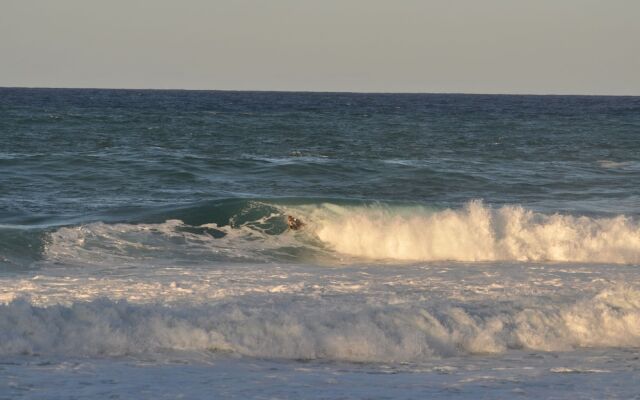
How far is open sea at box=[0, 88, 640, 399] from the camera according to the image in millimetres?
8156

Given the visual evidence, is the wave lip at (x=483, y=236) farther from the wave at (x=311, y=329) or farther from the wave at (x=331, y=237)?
the wave at (x=311, y=329)

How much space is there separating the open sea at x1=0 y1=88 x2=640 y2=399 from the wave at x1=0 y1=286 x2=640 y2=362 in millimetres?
23

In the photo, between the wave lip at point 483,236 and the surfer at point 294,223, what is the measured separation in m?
0.28

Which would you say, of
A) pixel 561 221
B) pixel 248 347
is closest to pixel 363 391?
pixel 248 347

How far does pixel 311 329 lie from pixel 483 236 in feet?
22.9

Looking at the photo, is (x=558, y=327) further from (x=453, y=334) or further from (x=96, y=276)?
(x=96, y=276)

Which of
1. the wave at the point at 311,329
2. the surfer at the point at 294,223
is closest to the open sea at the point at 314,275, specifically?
the wave at the point at 311,329

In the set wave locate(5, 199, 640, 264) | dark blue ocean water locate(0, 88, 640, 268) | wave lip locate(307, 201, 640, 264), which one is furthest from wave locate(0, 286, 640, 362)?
dark blue ocean water locate(0, 88, 640, 268)

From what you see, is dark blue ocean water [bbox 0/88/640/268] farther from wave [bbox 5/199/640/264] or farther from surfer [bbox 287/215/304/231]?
surfer [bbox 287/215/304/231]

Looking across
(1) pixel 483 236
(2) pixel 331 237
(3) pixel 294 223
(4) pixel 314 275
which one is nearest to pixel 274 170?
(3) pixel 294 223

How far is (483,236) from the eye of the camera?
1570 centimetres

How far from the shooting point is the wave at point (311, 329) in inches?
348

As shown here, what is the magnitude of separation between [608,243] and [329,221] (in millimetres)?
4557

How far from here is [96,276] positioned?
1223 centimetres
